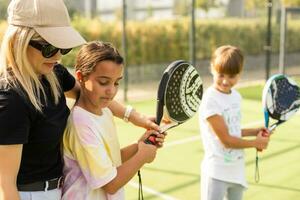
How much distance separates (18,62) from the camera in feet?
4.67

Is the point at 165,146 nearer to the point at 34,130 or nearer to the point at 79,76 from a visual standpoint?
the point at 79,76

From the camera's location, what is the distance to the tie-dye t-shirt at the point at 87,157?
1.62 metres

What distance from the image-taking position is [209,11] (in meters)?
16.6

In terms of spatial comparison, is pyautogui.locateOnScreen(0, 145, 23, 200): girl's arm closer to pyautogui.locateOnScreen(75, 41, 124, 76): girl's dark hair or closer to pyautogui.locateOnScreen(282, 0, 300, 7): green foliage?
pyautogui.locateOnScreen(75, 41, 124, 76): girl's dark hair

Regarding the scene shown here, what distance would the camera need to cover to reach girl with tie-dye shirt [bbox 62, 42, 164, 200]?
1625mm

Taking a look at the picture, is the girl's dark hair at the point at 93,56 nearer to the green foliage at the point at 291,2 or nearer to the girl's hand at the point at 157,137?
the girl's hand at the point at 157,137

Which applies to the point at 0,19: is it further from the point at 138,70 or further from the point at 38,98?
the point at 38,98

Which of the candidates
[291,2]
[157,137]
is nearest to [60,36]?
[157,137]

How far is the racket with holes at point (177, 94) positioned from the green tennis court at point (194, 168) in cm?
174

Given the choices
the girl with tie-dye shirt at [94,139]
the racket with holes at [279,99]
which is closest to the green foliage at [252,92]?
the racket with holes at [279,99]

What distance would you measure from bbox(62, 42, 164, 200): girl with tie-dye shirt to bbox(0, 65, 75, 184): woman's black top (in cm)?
5

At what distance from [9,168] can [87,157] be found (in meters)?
0.30

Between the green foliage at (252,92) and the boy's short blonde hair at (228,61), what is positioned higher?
the boy's short blonde hair at (228,61)

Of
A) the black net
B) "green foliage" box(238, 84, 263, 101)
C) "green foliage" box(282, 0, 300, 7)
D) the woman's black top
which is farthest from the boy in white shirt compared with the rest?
"green foliage" box(282, 0, 300, 7)
